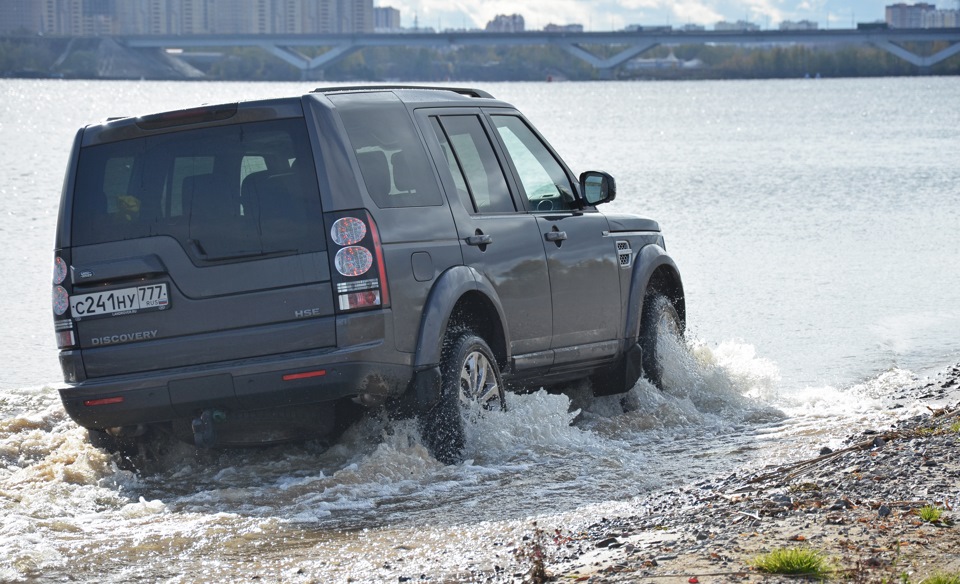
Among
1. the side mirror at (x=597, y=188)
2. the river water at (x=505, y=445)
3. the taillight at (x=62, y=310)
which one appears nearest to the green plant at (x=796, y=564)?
the river water at (x=505, y=445)

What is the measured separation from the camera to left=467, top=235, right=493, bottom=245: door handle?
6.95 metres

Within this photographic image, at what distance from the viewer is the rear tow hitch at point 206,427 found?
6320 mm

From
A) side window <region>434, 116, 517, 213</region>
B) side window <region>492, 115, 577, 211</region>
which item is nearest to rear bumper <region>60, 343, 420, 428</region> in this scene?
side window <region>434, 116, 517, 213</region>

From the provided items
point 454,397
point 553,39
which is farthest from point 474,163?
point 553,39

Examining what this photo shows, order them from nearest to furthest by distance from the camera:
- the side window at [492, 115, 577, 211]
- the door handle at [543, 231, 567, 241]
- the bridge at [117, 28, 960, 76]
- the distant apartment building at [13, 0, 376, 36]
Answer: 1. the door handle at [543, 231, 567, 241]
2. the side window at [492, 115, 577, 211]
3. the bridge at [117, 28, 960, 76]
4. the distant apartment building at [13, 0, 376, 36]

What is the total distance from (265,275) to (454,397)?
1084mm

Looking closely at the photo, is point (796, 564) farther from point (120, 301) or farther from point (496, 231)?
point (120, 301)

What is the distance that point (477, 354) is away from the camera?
22.8ft

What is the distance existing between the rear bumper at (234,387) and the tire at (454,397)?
1.16ft

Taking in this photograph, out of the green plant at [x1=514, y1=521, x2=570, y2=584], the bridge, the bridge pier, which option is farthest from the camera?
the bridge pier

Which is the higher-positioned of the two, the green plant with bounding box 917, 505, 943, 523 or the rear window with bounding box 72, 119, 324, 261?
the rear window with bounding box 72, 119, 324, 261

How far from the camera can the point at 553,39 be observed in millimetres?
115250

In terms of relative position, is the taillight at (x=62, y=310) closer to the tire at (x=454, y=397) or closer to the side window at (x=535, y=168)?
the tire at (x=454, y=397)

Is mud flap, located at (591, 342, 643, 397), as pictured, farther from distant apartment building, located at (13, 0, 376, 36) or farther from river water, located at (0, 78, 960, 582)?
distant apartment building, located at (13, 0, 376, 36)
